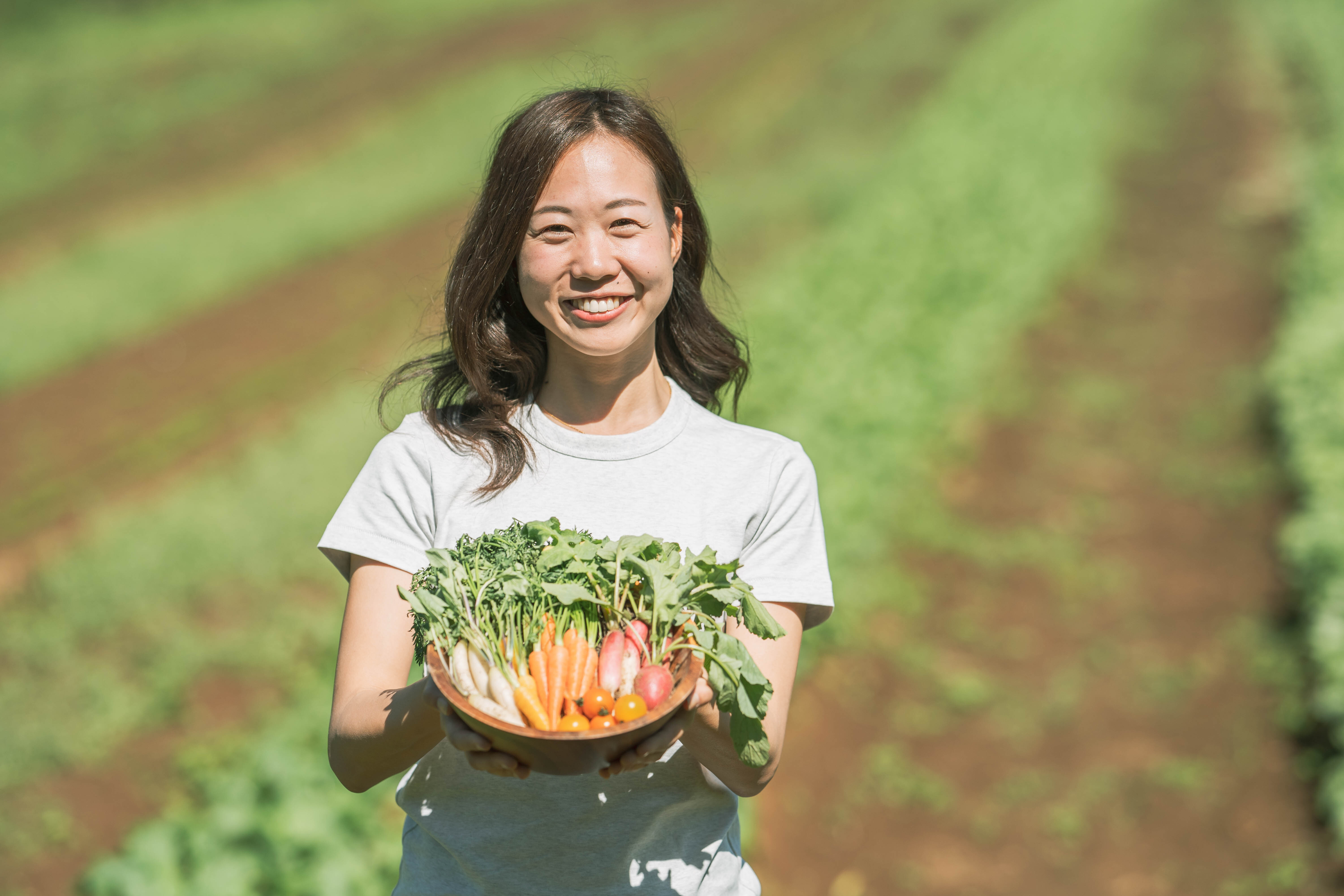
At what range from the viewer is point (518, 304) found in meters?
2.10

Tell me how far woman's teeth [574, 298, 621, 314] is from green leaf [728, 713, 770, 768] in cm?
69

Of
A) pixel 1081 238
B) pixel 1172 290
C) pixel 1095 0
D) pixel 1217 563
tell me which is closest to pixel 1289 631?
pixel 1217 563

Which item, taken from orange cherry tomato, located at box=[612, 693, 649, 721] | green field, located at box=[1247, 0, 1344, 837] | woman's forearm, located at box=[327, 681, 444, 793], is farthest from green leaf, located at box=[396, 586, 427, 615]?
green field, located at box=[1247, 0, 1344, 837]

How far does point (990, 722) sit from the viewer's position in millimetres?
5539

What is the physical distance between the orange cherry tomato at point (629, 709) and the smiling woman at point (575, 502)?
23 centimetres

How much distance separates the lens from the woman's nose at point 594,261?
187 cm

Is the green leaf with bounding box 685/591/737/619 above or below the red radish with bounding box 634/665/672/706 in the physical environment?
A: above

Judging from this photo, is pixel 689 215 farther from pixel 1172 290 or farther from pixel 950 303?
pixel 1172 290

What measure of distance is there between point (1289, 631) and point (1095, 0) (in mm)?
23515

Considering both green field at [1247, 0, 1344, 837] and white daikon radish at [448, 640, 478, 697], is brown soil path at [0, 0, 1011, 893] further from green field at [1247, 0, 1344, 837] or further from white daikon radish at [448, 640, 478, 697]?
green field at [1247, 0, 1344, 837]

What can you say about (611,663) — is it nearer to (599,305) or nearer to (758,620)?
(758,620)

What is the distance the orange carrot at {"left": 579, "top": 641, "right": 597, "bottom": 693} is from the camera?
5.37 feet

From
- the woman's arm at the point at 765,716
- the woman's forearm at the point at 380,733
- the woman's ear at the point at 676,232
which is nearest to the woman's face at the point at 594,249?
the woman's ear at the point at 676,232

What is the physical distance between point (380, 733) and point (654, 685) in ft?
1.47
